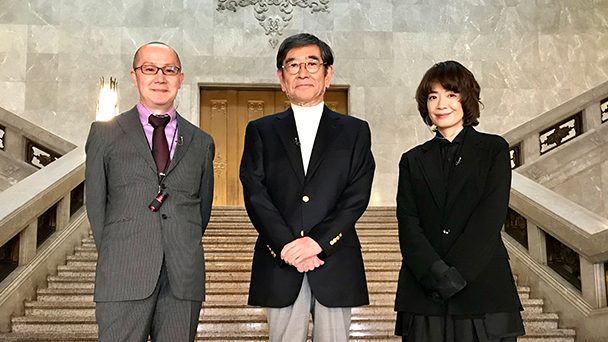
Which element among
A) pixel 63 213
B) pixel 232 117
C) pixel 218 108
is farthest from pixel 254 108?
pixel 63 213

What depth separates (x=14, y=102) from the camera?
10.1 meters

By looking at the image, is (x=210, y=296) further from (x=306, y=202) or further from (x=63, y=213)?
(x=306, y=202)

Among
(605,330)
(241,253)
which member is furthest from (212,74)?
(605,330)

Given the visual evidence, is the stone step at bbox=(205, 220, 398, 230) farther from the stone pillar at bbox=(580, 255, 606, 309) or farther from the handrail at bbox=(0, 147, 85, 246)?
the stone pillar at bbox=(580, 255, 606, 309)

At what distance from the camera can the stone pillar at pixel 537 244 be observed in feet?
17.5

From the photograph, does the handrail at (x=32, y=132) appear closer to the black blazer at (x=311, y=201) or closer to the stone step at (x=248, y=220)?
the stone step at (x=248, y=220)

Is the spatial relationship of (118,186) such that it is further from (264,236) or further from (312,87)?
(312,87)

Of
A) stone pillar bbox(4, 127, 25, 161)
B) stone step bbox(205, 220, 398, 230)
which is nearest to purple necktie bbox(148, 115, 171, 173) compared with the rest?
stone step bbox(205, 220, 398, 230)

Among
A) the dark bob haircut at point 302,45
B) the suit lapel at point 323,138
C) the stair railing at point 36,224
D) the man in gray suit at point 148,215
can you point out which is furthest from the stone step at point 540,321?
the stair railing at point 36,224

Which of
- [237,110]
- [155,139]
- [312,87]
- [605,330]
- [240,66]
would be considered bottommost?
[605,330]

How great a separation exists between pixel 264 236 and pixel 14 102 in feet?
28.5

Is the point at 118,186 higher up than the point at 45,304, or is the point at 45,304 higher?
the point at 118,186

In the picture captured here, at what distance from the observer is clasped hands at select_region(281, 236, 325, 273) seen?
266cm

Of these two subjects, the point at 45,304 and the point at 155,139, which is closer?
the point at 155,139
